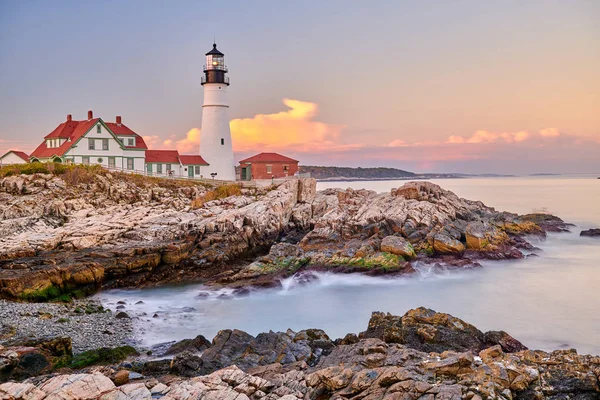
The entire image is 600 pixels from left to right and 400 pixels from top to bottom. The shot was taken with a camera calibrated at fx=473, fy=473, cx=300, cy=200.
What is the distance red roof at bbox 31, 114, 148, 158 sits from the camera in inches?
1206

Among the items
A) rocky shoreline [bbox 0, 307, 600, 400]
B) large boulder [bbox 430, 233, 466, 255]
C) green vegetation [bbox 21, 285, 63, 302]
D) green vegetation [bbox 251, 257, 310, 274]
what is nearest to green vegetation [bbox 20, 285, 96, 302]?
green vegetation [bbox 21, 285, 63, 302]

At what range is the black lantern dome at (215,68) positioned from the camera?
111 ft

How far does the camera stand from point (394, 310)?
16.1 metres

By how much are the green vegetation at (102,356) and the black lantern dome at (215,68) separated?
25698 mm

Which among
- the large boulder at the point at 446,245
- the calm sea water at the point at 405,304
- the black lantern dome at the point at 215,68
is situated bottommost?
the calm sea water at the point at 405,304

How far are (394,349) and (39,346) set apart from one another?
25.6 feet

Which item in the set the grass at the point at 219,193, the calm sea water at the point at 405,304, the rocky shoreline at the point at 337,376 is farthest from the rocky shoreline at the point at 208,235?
the rocky shoreline at the point at 337,376

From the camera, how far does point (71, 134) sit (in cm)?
3200

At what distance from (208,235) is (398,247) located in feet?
28.8

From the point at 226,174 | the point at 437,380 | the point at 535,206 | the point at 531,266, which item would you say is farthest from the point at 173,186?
the point at 535,206

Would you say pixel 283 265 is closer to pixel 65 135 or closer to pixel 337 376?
pixel 337 376

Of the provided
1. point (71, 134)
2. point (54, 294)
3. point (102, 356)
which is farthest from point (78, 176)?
point (102, 356)

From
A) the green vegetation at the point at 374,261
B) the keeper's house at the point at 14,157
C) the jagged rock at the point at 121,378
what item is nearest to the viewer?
the jagged rock at the point at 121,378

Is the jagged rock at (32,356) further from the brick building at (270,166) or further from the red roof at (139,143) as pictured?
the brick building at (270,166)
